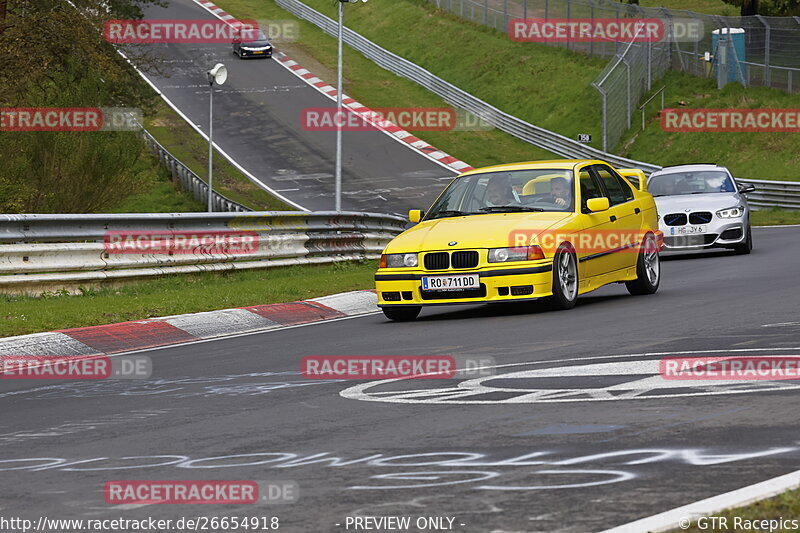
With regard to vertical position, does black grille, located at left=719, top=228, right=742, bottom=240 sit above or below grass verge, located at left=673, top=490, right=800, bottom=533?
above

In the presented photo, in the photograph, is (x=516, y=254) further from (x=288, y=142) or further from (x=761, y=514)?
(x=288, y=142)

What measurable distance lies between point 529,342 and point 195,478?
520 cm

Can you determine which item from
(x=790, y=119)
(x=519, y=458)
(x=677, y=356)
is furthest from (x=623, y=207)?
(x=790, y=119)

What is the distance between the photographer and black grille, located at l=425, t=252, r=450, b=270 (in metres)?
13.0

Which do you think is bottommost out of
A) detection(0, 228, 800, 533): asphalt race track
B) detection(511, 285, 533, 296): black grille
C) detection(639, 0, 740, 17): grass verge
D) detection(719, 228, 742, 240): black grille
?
detection(0, 228, 800, 533): asphalt race track

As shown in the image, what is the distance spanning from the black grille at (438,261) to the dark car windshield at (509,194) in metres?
1.01

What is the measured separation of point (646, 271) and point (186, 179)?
27405mm

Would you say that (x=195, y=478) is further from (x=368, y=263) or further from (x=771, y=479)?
(x=368, y=263)

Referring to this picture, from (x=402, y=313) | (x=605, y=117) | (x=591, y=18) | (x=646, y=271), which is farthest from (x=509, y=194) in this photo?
(x=591, y=18)

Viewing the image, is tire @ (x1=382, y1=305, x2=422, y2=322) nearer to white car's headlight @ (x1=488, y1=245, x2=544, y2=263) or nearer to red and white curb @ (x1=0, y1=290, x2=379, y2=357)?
red and white curb @ (x1=0, y1=290, x2=379, y2=357)

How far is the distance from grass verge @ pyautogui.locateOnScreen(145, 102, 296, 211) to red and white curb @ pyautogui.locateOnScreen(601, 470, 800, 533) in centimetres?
3216

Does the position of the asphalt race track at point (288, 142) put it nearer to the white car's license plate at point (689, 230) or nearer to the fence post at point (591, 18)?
the fence post at point (591, 18)

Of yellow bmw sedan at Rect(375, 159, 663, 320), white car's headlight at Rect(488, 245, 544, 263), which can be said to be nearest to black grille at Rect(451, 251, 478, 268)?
yellow bmw sedan at Rect(375, 159, 663, 320)

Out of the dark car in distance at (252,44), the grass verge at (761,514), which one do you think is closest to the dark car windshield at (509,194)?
the grass verge at (761,514)
